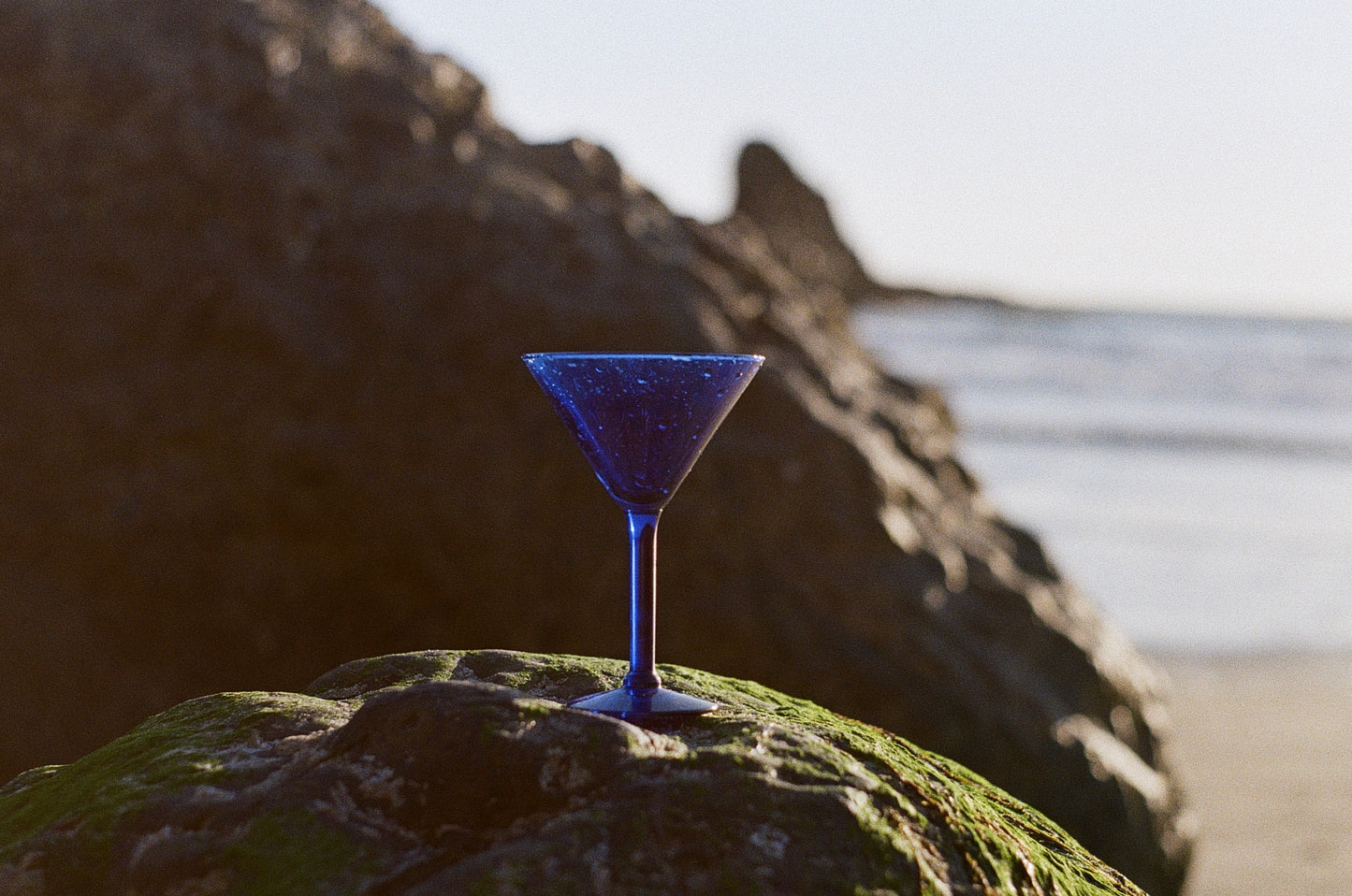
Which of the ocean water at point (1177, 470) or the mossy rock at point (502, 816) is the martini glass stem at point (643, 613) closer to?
the mossy rock at point (502, 816)

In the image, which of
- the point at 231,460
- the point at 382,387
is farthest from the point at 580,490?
the point at 231,460

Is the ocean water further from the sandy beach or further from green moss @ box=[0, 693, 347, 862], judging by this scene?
green moss @ box=[0, 693, 347, 862]

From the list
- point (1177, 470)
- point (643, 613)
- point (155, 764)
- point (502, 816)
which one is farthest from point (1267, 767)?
point (1177, 470)

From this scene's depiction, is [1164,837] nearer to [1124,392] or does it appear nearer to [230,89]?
[230,89]

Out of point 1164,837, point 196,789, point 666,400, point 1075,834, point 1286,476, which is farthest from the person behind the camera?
point 1286,476

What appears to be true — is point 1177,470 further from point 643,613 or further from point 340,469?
point 643,613

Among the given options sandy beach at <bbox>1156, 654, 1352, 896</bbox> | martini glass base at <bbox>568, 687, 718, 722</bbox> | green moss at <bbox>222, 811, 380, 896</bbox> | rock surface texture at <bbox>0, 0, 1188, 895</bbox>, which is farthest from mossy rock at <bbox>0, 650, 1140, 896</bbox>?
sandy beach at <bbox>1156, 654, 1352, 896</bbox>
